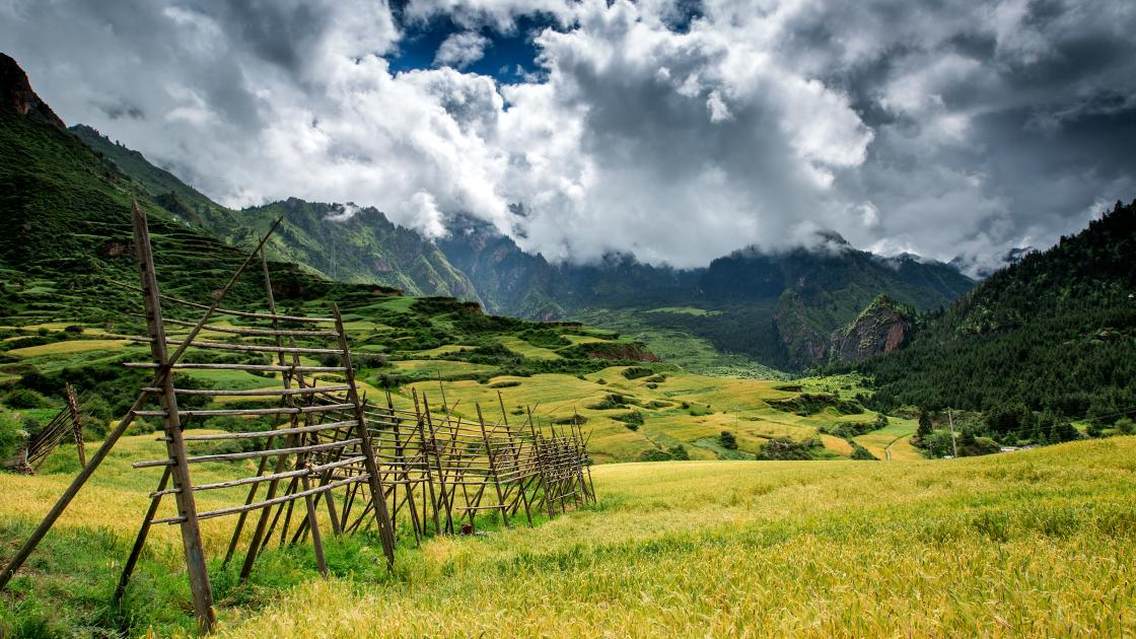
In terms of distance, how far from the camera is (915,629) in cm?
284

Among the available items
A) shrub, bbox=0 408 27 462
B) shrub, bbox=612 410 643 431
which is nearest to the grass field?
shrub, bbox=0 408 27 462

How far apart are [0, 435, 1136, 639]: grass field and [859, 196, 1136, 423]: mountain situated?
149403 mm

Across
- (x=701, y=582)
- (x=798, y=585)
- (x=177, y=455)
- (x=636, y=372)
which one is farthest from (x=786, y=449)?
(x=177, y=455)

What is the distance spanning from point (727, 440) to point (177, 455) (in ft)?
228

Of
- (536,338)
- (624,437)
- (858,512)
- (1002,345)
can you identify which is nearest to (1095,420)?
(1002,345)

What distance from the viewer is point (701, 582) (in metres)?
4.61

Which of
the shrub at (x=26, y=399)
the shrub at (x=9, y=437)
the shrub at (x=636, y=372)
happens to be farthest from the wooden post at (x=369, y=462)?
the shrub at (x=636, y=372)

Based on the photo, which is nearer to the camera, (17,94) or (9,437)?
(9,437)

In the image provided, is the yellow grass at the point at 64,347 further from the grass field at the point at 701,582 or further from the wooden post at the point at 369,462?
the wooden post at the point at 369,462

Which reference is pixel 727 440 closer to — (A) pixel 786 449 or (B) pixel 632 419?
(A) pixel 786 449

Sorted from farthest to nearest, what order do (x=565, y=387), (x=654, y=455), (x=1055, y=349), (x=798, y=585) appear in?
(x=1055, y=349), (x=565, y=387), (x=654, y=455), (x=798, y=585)

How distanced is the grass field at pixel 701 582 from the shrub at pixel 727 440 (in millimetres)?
58247

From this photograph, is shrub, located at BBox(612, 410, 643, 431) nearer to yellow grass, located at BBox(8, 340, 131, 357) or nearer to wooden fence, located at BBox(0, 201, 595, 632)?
wooden fence, located at BBox(0, 201, 595, 632)

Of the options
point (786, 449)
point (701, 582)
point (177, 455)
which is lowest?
point (786, 449)
